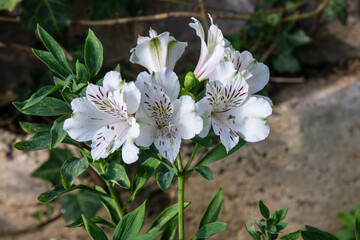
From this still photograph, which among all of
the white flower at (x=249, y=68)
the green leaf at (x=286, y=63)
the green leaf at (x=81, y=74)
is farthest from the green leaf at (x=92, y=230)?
the green leaf at (x=286, y=63)

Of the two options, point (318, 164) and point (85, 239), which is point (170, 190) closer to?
point (85, 239)

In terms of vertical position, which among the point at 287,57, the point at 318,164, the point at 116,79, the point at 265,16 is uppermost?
the point at 116,79

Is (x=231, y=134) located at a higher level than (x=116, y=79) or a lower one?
lower

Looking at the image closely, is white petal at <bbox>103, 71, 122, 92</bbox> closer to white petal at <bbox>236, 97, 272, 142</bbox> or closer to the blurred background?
white petal at <bbox>236, 97, 272, 142</bbox>

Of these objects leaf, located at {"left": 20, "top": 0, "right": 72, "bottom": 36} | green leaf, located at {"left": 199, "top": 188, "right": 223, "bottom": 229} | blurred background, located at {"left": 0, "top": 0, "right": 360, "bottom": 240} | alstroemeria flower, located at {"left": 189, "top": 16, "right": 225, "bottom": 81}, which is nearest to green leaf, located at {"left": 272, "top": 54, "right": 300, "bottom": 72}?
blurred background, located at {"left": 0, "top": 0, "right": 360, "bottom": 240}

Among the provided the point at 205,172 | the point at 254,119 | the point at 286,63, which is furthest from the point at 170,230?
the point at 286,63

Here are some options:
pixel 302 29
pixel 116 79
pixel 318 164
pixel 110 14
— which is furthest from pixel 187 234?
pixel 116 79
